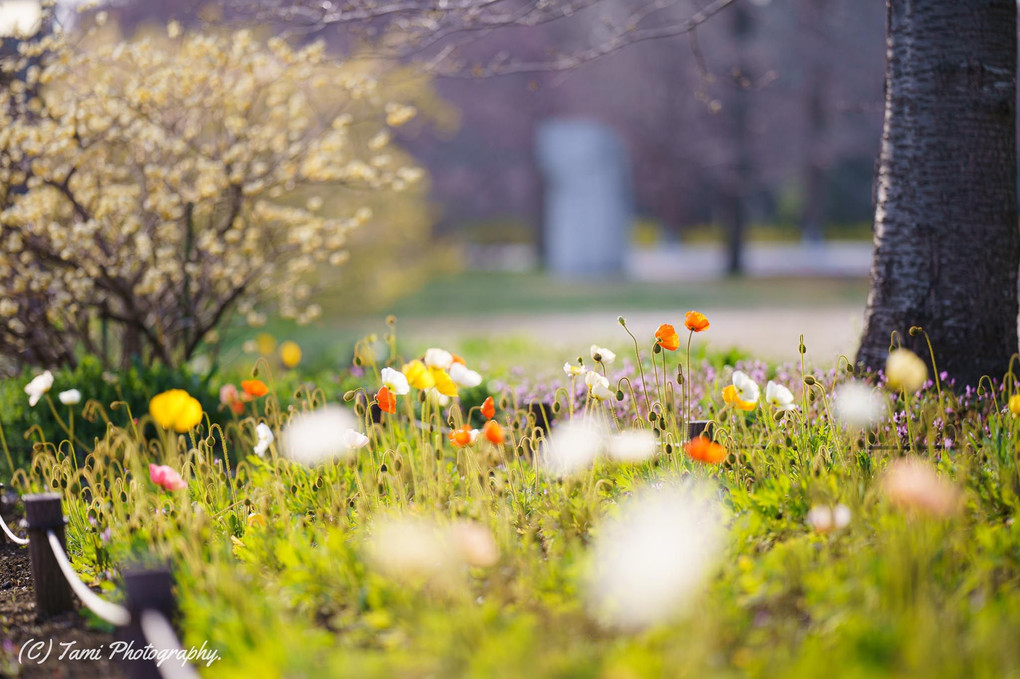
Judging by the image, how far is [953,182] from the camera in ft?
13.7

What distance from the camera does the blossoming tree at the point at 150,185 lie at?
5.13 m

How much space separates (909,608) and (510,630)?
0.89 metres

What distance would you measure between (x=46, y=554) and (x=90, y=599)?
1.50ft

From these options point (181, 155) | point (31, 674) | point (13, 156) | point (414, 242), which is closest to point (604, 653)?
point (31, 674)

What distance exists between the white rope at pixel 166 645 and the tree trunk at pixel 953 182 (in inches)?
135

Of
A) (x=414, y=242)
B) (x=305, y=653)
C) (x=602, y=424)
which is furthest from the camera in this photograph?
(x=414, y=242)

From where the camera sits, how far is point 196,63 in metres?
5.62

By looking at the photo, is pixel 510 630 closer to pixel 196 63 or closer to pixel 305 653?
pixel 305 653

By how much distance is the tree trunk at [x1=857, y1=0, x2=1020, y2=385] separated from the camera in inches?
163

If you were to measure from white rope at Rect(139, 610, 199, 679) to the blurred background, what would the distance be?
828 centimetres

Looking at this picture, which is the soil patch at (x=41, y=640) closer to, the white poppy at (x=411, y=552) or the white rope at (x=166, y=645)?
the white rope at (x=166, y=645)

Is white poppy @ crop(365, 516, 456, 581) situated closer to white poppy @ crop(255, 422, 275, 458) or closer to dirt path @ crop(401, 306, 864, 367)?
white poppy @ crop(255, 422, 275, 458)

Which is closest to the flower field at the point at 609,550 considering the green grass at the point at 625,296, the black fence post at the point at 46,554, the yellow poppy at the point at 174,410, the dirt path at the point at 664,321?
the yellow poppy at the point at 174,410

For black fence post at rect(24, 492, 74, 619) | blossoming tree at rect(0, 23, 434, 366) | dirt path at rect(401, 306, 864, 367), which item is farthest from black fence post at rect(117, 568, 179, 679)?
dirt path at rect(401, 306, 864, 367)
